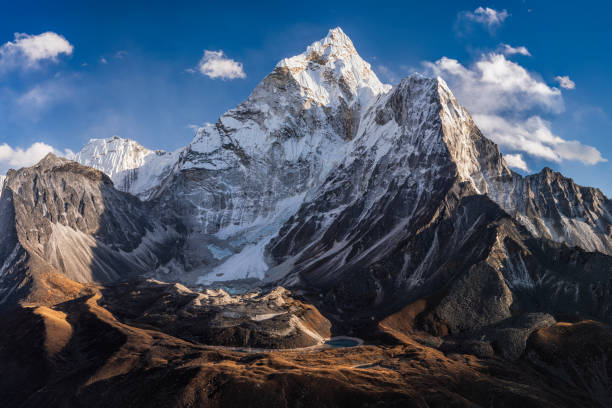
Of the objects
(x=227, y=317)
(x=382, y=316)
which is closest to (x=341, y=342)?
(x=382, y=316)

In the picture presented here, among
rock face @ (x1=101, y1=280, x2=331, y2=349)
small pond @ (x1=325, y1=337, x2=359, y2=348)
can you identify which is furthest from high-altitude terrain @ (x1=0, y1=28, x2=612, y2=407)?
small pond @ (x1=325, y1=337, x2=359, y2=348)

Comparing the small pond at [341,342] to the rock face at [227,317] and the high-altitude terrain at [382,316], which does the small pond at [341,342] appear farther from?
the high-altitude terrain at [382,316]

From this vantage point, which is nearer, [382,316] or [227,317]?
[227,317]

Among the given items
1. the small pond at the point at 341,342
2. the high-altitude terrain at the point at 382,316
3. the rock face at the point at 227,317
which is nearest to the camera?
the high-altitude terrain at the point at 382,316

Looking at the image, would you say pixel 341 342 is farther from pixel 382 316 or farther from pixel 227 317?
pixel 227 317

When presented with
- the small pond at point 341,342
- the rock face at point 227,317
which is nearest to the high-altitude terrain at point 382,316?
the rock face at point 227,317

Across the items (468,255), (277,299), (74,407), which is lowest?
(74,407)

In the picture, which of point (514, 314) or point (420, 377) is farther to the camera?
point (514, 314)

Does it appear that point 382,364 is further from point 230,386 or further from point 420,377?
point 230,386

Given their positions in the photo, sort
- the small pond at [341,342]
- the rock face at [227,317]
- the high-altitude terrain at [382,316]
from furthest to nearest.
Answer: the small pond at [341,342]
the rock face at [227,317]
the high-altitude terrain at [382,316]

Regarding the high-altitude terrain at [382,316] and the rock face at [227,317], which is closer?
the high-altitude terrain at [382,316]

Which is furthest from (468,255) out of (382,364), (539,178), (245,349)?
(539,178)
